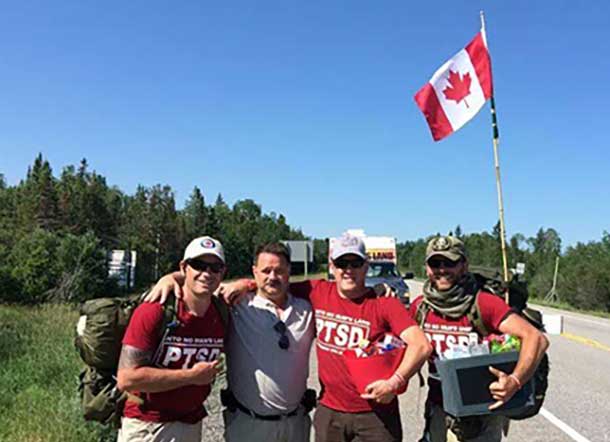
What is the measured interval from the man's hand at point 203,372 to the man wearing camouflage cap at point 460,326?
1.47m

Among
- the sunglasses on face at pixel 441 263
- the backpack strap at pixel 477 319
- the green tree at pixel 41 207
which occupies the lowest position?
the backpack strap at pixel 477 319

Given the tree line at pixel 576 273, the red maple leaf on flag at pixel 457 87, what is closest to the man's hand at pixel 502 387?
the red maple leaf on flag at pixel 457 87

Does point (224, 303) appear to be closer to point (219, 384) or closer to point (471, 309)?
point (471, 309)

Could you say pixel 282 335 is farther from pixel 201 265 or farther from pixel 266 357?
pixel 201 265

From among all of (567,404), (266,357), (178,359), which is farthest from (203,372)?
(567,404)

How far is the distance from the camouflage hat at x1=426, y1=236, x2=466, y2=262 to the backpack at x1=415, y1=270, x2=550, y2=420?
1.02 feet

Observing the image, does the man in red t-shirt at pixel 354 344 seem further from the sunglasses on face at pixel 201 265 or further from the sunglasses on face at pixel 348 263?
the sunglasses on face at pixel 201 265

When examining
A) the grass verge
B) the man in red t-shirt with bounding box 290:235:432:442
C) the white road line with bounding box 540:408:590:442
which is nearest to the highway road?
the white road line with bounding box 540:408:590:442

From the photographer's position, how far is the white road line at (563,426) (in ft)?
21.0

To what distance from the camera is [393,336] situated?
350 centimetres

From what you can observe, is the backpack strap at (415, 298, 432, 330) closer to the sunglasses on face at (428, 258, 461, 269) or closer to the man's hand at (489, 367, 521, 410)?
the sunglasses on face at (428, 258, 461, 269)

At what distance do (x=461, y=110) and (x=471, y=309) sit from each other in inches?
135

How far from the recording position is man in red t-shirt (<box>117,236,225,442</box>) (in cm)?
320

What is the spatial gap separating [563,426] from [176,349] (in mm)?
5737
